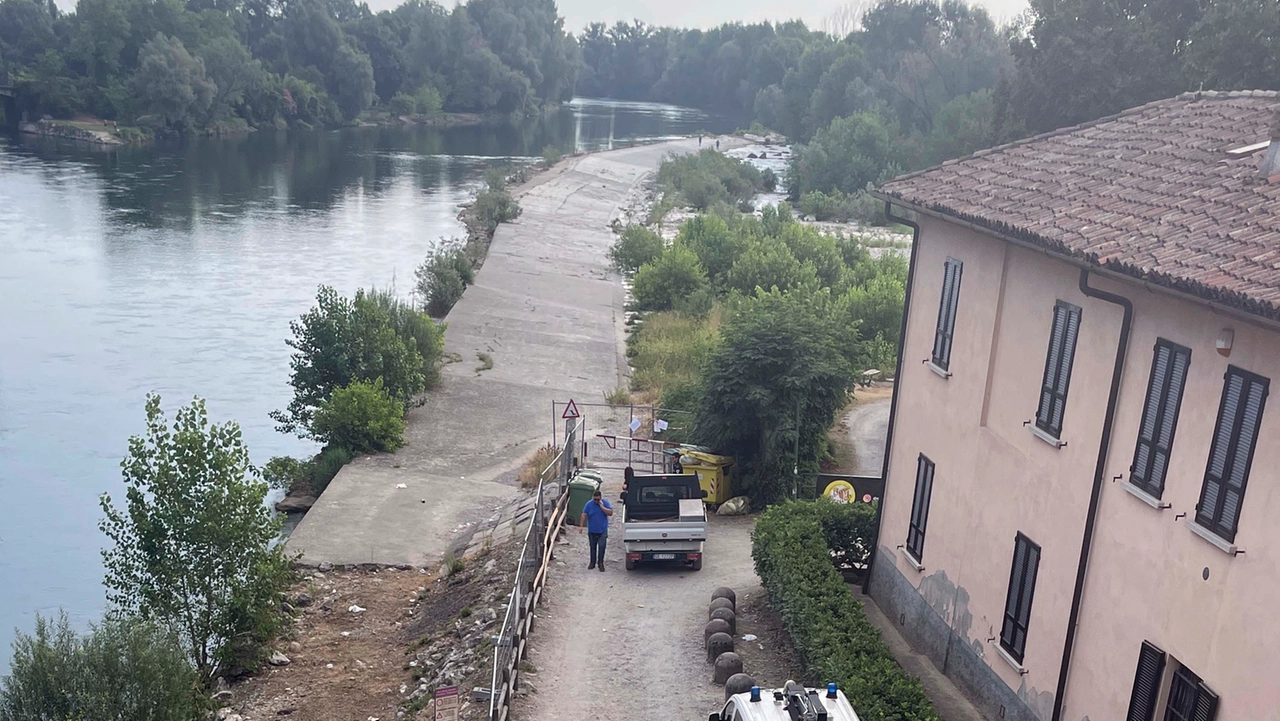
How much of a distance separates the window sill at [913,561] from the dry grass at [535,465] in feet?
38.6

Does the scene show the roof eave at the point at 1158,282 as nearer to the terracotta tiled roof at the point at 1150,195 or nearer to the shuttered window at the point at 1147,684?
the terracotta tiled roof at the point at 1150,195

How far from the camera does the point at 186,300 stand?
48.9m

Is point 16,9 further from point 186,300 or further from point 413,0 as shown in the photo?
point 186,300

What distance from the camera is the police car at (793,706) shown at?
11.2 m

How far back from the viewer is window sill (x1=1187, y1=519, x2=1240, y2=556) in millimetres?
10539

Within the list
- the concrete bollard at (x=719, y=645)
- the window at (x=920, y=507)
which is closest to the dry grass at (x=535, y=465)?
the concrete bollard at (x=719, y=645)

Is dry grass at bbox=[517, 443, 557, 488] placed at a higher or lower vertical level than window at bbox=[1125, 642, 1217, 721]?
lower

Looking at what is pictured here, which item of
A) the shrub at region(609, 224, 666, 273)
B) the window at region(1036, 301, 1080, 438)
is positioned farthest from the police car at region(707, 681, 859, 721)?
the shrub at region(609, 224, 666, 273)

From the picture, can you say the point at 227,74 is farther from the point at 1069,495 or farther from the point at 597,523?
the point at 1069,495

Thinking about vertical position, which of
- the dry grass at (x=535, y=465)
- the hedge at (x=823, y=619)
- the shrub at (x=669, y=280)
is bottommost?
the dry grass at (x=535, y=465)

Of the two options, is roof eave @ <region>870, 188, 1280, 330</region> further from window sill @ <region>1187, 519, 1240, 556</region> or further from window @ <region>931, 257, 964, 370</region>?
window sill @ <region>1187, 519, 1240, 556</region>

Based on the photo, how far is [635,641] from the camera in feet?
57.1

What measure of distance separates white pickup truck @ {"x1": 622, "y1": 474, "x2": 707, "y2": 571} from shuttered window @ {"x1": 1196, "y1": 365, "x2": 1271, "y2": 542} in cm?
1036

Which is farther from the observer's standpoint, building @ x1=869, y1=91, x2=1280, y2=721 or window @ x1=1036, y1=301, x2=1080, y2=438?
window @ x1=1036, y1=301, x2=1080, y2=438
